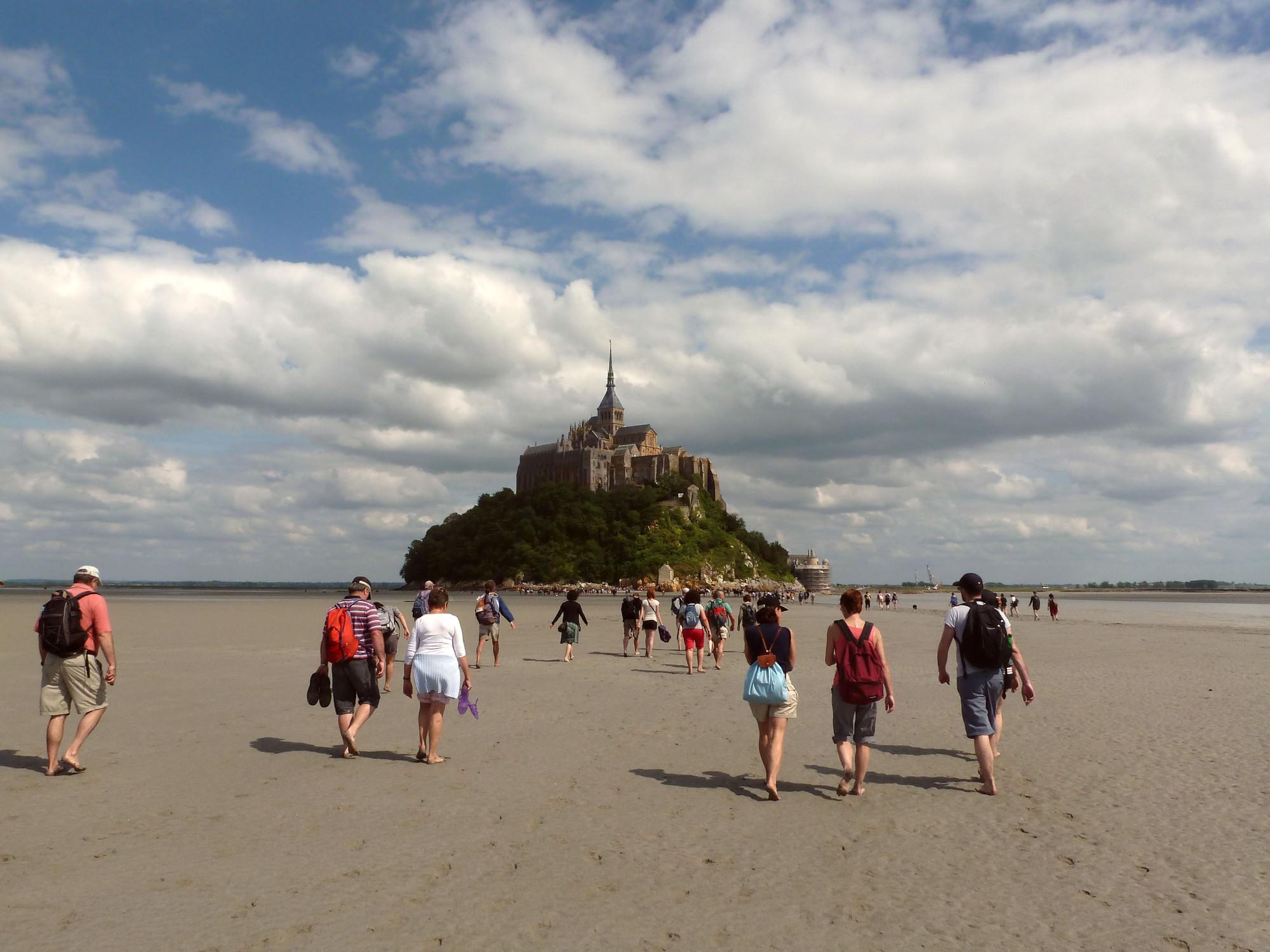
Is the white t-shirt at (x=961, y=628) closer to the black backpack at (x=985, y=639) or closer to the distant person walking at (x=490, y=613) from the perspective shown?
the black backpack at (x=985, y=639)

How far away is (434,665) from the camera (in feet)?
28.1

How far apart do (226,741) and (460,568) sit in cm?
11923

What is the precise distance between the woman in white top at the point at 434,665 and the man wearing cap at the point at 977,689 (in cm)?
474

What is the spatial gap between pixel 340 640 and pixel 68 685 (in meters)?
2.52

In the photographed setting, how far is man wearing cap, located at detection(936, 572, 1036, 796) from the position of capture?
Answer: 7.72 m

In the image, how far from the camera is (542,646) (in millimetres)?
24188

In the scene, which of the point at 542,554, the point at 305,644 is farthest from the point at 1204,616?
the point at 542,554

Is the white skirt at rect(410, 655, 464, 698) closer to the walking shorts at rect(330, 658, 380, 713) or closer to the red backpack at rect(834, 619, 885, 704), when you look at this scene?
the walking shorts at rect(330, 658, 380, 713)

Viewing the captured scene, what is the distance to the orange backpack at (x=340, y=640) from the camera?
8.84 metres

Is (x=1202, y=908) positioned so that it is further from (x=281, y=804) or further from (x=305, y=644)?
(x=305, y=644)

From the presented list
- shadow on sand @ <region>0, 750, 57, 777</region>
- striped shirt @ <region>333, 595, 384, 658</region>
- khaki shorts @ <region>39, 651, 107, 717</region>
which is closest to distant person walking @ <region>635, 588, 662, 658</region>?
striped shirt @ <region>333, 595, 384, 658</region>

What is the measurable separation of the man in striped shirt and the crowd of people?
0.01 metres

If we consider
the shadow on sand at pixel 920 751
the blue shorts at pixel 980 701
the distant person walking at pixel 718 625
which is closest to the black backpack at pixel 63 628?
the blue shorts at pixel 980 701

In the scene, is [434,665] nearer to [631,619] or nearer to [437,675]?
[437,675]
